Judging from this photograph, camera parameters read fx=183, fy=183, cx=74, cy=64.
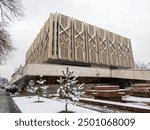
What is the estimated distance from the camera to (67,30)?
46.0m

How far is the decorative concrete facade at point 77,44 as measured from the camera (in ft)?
142

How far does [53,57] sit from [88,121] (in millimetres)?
36370

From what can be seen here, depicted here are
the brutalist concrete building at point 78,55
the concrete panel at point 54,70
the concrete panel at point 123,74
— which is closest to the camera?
the concrete panel at point 54,70

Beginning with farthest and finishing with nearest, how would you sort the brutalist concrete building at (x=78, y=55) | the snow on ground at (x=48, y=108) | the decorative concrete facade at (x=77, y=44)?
the decorative concrete facade at (x=77, y=44)
the brutalist concrete building at (x=78, y=55)
the snow on ground at (x=48, y=108)

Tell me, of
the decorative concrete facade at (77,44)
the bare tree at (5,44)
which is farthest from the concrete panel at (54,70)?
the bare tree at (5,44)

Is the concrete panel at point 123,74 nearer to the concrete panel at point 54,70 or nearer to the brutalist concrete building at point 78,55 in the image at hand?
the brutalist concrete building at point 78,55

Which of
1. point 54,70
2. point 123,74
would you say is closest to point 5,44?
point 54,70

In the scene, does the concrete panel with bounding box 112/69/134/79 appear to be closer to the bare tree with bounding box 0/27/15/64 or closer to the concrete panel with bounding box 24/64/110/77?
the concrete panel with bounding box 24/64/110/77

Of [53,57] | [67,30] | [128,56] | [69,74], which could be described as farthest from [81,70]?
[69,74]

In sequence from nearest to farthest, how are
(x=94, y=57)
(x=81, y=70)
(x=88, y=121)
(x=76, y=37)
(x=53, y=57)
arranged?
1. (x=88, y=121)
2. (x=53, y=57)
3. (x=81, y=70)
4. (x=76, y=37)
5. (x=94, y=57)

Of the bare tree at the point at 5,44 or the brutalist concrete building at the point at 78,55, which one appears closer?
the bare tree at the point at 5,44

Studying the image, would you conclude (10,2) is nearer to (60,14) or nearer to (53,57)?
(53,57)

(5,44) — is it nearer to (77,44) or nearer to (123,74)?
(77,44)

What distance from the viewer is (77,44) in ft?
155
